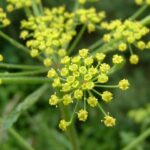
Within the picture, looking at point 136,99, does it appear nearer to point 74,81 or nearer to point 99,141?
point 99,141

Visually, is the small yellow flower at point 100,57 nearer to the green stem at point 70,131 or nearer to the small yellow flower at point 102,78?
the small yellow flower at point 102,78

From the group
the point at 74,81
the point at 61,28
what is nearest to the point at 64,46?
the point at 61,28

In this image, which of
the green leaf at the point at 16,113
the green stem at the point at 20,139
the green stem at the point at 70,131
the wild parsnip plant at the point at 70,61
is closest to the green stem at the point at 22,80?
the wild parsnip plant at the point at 70,61

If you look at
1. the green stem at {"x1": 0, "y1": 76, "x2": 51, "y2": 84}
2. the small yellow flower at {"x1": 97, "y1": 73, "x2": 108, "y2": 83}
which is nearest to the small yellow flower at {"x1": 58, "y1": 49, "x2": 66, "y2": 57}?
the green stem at {"x1": 0, "y1": 76, "x2": 51, "y2": 84}

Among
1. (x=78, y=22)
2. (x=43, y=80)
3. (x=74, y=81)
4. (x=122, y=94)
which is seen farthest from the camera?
(x=122, y=94)

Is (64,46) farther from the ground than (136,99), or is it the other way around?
(136,99)

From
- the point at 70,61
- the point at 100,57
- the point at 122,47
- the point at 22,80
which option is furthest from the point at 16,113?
the point at 122,47

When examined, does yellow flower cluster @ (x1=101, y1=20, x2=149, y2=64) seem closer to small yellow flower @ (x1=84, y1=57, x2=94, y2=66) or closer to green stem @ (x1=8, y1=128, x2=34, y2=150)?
small yellow flower @ (x1=84, y1=57, x2=94, y2=66)

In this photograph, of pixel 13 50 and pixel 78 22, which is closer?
pixel 78 22

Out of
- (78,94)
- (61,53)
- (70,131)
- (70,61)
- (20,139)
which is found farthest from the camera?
(20,139)

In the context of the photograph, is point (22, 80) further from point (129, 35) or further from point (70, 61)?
point (129, 35)

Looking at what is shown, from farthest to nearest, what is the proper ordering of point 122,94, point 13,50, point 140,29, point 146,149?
point 13,50, point 122,94, point 146,149, point 140,29
